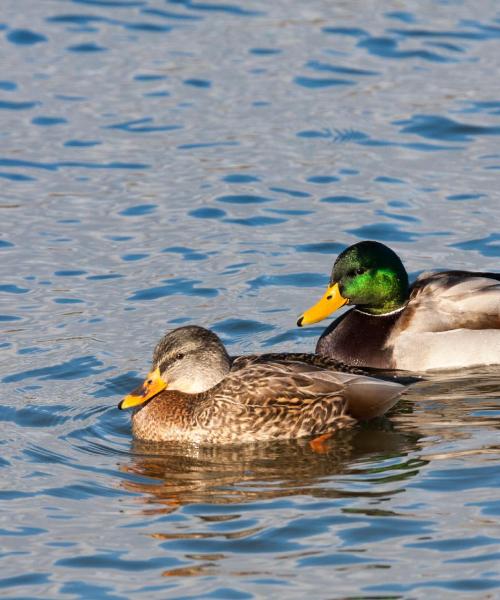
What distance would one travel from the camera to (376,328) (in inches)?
480

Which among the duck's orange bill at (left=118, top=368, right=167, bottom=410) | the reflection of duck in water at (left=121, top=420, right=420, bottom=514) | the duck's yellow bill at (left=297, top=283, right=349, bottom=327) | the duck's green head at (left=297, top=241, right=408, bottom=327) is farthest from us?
the duck's green head at (left=297, top=241, right=408, bottom=327)

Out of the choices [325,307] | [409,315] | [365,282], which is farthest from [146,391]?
[409,315]

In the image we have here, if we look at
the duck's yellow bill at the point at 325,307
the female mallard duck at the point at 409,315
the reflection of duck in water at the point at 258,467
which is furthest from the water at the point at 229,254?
the duck's yellow bill at the point at 325,307

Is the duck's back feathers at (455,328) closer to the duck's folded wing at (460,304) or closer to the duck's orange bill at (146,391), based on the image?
the duck's folded wing at (460,304)

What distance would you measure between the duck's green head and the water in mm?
519

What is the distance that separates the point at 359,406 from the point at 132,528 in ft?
7.39

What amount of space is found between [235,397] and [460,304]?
258 cm

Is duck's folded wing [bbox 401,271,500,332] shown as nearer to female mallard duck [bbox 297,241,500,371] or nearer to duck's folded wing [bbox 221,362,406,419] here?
female mallard duck [bbox 297,241,500,371]

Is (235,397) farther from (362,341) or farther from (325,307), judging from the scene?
(362,341)

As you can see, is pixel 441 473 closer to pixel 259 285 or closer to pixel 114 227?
pixel 259 285

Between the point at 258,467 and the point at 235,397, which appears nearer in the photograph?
the point at 258,467

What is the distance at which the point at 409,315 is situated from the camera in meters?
12.1

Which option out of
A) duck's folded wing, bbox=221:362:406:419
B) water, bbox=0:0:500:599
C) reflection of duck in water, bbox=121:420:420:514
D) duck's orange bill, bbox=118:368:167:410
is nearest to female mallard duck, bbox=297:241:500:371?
water, bbox=0:0:500:599

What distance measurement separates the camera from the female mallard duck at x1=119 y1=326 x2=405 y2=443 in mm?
10094
